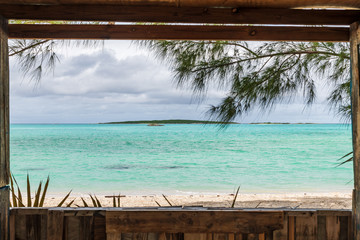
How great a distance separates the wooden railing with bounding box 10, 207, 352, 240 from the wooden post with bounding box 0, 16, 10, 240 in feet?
0.20

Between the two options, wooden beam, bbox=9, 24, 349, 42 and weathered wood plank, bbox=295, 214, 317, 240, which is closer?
weathered wood plank, bbox=295, 214, 317, 240

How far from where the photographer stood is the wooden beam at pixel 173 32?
191 cm

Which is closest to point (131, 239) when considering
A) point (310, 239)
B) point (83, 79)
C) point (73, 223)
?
point (73, 223)

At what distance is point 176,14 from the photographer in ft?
5.54

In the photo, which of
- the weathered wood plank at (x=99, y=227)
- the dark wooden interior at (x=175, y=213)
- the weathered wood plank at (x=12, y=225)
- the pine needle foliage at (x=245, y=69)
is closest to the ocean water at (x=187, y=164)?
the pine needle foliage at (x=245, y=69)

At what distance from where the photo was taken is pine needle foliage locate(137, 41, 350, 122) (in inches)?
122

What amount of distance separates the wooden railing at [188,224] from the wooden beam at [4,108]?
22 cm

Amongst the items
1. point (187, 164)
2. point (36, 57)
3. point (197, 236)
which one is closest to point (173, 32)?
point (197, 236)

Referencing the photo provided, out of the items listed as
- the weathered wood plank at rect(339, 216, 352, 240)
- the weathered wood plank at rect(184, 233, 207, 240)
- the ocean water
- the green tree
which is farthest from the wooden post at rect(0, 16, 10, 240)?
the ocean water

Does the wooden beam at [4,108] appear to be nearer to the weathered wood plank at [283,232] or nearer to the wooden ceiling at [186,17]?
the wooden ceiling at [186,17]

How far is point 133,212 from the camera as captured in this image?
1673mm

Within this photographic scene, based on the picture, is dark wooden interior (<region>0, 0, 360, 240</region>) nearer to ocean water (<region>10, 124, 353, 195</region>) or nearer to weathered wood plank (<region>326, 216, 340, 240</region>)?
weathered wood plank (<region>326, 216, 340, 240</region>)

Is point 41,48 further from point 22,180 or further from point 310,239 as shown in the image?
point 22,180

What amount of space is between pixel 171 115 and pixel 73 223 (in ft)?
118
